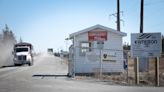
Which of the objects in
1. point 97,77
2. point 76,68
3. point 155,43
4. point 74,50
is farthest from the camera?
point 76,68

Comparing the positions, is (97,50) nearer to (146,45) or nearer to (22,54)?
(146,45)

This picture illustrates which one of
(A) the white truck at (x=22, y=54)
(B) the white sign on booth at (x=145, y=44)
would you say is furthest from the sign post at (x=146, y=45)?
(A) the white truck at (x=22, y=54)

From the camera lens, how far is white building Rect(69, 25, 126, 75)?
34.5 meters

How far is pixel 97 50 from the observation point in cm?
3516

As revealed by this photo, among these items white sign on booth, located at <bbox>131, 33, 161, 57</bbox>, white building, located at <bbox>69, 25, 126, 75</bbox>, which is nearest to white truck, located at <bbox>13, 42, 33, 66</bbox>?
white building, located at <bbox>69, 25, 126, 75</bbox>

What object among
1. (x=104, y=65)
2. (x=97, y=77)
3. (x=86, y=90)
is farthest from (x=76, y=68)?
(x=86, y=90)

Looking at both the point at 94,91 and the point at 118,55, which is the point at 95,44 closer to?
the point at 118,55

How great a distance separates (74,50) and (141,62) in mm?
9221

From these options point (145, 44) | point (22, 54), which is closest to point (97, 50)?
point (145, 44)

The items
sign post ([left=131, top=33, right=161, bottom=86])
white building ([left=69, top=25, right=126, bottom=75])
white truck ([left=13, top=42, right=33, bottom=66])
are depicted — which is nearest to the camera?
sign post ([left=131, top=33, right=161, bottom=86])

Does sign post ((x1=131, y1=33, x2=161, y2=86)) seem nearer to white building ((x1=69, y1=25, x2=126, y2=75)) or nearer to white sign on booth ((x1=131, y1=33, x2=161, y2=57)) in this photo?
white sign on booth ((x1=131, y1=33, x2=161, y2=57))

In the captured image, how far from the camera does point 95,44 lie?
35469 millimetres

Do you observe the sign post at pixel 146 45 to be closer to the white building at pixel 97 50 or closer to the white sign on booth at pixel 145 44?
the white sign on booth at pixel 145 44

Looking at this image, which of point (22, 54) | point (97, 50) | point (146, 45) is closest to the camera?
point (146, 45)
